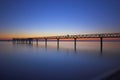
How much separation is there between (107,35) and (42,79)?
717 inches

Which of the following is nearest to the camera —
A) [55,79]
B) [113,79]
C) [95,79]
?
[113,79]

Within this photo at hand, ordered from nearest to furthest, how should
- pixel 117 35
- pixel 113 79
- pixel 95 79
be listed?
pixel 113 79
pixel 95 79
pixel 117 35

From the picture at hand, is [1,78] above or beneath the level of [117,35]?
beneath

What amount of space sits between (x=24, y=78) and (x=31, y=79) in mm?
463

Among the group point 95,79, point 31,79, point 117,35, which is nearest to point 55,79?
point 31,79

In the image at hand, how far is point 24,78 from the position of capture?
27.9ft

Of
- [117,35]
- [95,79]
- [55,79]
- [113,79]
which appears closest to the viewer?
[113,79]

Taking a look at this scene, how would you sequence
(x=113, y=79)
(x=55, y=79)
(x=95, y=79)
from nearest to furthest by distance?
(x=113, y=79), (x=95, y=79), (x=55, y=79)

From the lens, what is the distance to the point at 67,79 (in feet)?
27.5

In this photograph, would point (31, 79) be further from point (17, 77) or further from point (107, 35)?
point (107, 35)

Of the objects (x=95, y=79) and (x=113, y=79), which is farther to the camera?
(x=95, y=79)

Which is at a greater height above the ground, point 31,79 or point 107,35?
point 107,35

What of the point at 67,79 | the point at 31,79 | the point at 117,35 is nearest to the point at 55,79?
the point at 67,79

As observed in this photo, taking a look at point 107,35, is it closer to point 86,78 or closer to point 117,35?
point 117,35
